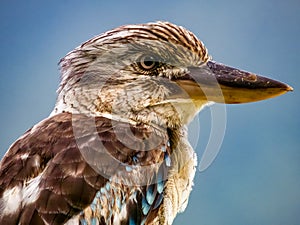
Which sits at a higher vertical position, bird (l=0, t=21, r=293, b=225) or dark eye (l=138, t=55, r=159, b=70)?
dark eye (l=138, t=55, r=159, b=70)

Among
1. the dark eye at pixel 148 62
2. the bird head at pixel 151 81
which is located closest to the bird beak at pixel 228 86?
the bird head at pixel 151 81

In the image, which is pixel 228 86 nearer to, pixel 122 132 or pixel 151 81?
pixel 151 81

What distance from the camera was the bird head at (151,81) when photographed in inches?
150

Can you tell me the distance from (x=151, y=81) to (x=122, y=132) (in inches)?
16.7

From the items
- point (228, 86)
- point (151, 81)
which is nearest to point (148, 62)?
point (151, 81)

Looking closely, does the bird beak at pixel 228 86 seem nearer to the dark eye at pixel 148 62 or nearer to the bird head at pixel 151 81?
the bird head at pixel 151 81

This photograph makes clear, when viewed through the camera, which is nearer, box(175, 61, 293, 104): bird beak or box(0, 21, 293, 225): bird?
box(0, 21, 293, 225): bird

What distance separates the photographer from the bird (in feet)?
10.5

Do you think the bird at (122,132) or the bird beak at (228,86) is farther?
the bird beak at (228,86)

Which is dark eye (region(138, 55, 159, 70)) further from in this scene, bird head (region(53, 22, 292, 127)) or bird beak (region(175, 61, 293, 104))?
bird beak (region(175, 61, 293, 104))

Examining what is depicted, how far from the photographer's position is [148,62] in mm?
3883

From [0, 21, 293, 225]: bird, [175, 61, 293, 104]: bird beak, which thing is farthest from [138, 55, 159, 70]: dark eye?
[175, 61, 293, 104]: bird beak

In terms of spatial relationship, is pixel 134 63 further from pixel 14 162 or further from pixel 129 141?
pixel 14 162

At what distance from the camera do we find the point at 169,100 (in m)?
3.83
